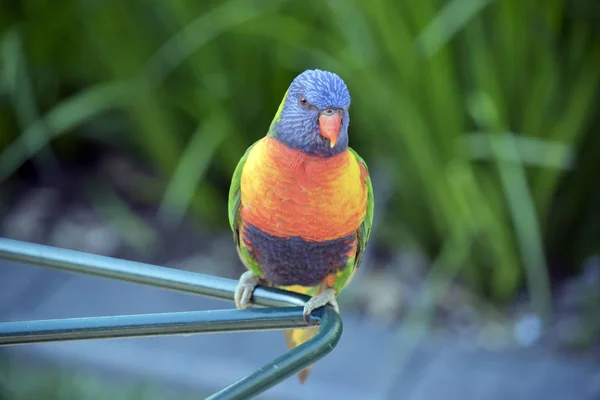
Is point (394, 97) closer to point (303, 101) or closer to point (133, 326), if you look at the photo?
point (303, 101)

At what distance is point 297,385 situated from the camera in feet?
5.23

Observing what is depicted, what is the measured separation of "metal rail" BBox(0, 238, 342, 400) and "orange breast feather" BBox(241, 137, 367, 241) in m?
0.10

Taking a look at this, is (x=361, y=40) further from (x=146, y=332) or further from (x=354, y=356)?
(x=146, y=332)

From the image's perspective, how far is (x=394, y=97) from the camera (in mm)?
1452

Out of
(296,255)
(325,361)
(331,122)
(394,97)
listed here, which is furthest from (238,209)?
(325,361)

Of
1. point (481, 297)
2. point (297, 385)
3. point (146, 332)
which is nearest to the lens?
point (146, 332)

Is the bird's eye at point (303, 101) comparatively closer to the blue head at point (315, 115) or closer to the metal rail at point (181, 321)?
the blue head at point (315, 115)

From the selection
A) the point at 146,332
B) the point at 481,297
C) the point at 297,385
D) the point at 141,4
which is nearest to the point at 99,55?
the point at 141,4

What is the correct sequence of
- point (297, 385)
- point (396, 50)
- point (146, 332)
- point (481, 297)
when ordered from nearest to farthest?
point (146, 332) < point (396, 50) < point (297, 385) < point (481, 297)

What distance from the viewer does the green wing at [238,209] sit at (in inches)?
33.1

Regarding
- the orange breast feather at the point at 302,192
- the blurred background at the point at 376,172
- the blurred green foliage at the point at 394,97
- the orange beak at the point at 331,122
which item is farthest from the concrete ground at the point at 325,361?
the orange beak at the point at 331,122

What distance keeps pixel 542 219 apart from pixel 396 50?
535 mm

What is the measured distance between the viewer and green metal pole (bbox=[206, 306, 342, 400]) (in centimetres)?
53

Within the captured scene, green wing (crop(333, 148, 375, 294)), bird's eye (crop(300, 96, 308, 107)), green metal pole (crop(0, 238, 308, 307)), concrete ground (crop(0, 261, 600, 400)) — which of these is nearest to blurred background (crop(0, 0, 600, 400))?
concrete ground (crop(0, 261, 600, 400))
